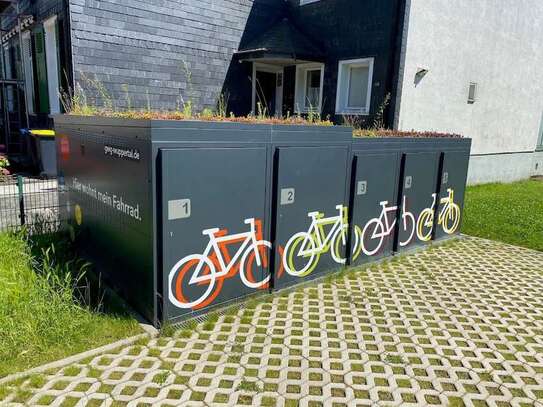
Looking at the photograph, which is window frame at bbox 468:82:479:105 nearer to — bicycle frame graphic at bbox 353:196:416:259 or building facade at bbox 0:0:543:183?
building facade at bbox 0:0:543:183

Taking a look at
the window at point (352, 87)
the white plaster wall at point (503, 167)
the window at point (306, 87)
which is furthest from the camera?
the white plaster wall at point (503, 167)

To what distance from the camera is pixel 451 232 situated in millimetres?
6965

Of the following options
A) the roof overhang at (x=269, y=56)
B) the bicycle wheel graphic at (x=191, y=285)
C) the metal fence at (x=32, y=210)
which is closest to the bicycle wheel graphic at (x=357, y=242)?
the bicycle wheel graphic at (x=191, y=285)

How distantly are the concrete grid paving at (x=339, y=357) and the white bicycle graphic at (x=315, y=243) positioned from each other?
0.90ft

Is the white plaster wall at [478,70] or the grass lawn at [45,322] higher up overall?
the white plaster wall at [478,70]

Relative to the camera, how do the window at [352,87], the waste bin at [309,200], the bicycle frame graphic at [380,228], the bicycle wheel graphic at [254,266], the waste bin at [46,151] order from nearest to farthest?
the bicycle wheel graphic at [254,266]
the waste bin at [309,200]
the bicycle frame graphic at [380,228]
the waste bin at [46,151]
the window at [352,87]

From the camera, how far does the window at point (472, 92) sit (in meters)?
12.3

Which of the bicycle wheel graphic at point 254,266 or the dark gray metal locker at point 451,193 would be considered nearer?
the bicycle wheel graphic at point 254,266

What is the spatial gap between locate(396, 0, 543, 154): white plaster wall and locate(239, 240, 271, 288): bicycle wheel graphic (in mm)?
7104

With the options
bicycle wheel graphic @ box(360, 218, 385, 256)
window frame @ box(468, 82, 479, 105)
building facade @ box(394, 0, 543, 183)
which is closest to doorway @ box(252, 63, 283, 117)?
building facade @ box(394, 0, 543, 183)

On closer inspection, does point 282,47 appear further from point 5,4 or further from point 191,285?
point 191,285

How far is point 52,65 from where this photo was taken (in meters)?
10.5

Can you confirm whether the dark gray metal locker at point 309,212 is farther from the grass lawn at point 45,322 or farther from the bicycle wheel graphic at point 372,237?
the grass lawn at point 45,322

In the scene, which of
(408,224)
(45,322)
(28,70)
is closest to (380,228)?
(408,224)
